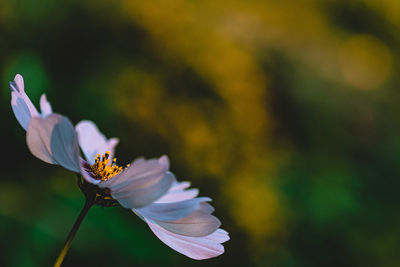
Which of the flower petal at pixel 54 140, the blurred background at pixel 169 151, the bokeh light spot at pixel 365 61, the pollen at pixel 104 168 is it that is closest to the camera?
the flower petal at pixel 54 140

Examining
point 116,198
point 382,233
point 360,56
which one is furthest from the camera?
point 360,56

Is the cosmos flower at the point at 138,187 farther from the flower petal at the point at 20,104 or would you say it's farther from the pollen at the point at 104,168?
the pollen at the point at 104,168

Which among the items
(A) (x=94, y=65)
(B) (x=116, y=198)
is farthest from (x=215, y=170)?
(B) (x=116, y=198)

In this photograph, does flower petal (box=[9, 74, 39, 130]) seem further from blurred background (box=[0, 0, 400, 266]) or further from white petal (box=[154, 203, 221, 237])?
blurred background (box=[0, 0, 400, 266])

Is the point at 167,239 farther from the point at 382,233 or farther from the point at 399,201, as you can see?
the point at 399,201

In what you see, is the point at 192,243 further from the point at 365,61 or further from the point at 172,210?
the point at 365,61

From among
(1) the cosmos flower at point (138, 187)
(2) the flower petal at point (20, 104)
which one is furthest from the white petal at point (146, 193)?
(2) the flower petal at point (20, 104)
